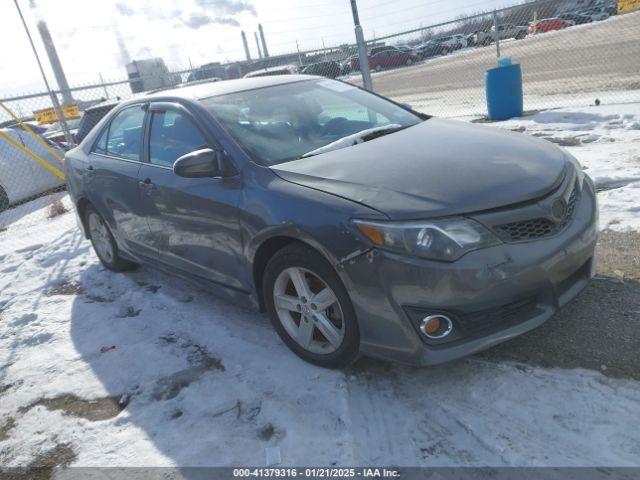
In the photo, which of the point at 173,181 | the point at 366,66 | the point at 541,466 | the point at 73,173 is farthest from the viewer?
the point at 366,66

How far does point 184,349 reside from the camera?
3.58 m

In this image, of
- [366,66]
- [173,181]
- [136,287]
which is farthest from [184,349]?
[366,66]

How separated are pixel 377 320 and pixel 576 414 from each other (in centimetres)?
96

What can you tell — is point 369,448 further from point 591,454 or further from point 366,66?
point 366,66

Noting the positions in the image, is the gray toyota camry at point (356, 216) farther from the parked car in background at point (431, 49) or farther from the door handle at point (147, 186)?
the parked car in background at point (431, 49)

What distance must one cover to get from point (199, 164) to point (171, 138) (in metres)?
0.80

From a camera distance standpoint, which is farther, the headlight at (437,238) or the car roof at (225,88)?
the car roof at (225,88)

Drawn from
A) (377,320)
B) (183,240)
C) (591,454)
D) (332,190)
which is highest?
(332,190)

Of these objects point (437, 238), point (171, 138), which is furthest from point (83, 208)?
point (437, 238)

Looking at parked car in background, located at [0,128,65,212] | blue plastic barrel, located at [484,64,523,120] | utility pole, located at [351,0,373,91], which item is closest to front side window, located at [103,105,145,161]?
utility pole, located at [351,0,373,91]

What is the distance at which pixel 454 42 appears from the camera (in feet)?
108

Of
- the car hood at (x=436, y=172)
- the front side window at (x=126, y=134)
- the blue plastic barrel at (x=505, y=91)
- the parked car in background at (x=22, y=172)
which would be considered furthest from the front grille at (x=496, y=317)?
the parked car in background at (x=22, y=172)

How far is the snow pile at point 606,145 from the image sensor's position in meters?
4.36

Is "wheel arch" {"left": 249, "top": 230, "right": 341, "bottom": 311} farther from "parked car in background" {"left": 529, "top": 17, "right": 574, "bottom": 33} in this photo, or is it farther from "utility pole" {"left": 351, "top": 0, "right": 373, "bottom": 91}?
"parked car in background" {"left": 529, "top": 17, "right": 574, "bottom": 33}
